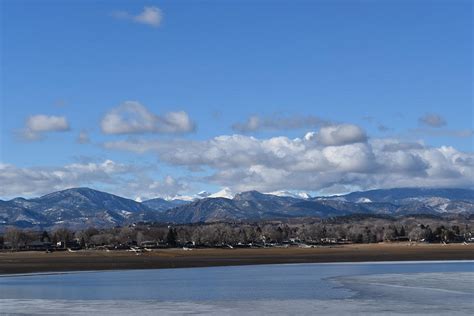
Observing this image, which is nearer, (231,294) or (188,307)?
(188,307)

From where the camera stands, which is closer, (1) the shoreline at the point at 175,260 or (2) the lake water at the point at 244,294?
(2) the lake water at the point at 244,294

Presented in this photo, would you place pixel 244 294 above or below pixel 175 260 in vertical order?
below

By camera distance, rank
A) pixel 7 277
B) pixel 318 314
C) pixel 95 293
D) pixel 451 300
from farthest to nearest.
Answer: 1. pixel 7 277
2. pixel 95 293
3. pixel 451 300
4. pixel 318 314

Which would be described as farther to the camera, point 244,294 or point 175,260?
point 175,260

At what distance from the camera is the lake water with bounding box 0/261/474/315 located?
40281 mm

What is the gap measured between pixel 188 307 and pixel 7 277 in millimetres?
34580

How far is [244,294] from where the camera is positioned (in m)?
49.5

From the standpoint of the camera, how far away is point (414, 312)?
38344mm

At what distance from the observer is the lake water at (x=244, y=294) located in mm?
40281

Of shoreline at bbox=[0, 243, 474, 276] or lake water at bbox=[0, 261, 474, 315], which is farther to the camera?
shoreline at bbox=[0, 243, 474, 276]

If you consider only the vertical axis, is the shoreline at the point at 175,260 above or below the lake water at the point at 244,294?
above

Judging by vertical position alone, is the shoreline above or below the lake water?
above

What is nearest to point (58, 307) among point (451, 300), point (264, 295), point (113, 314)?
point (113, 314)

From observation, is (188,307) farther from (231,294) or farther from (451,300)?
(451,300)
